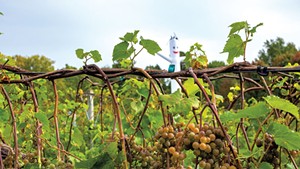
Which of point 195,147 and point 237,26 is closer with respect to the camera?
point 195,147

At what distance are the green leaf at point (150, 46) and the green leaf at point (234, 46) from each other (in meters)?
0.20

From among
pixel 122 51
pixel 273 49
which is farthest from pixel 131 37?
pixel 273 49

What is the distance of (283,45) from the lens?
26922 millimetres

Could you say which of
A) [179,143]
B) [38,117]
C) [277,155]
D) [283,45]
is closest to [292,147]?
[277,155]

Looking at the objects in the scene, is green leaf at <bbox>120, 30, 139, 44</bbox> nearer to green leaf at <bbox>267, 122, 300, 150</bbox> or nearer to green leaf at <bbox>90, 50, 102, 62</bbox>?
green leaf at <bbox>90, 50, 102, 62</bbox>

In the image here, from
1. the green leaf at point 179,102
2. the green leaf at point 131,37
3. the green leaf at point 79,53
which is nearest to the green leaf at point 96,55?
the green leaf at point 79,53

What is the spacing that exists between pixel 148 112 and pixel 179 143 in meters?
0.69

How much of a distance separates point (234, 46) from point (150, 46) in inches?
9.5

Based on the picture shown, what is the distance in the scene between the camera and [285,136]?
3.64 ft

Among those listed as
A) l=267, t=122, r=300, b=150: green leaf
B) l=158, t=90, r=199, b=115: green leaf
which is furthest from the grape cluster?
l=158, t=90, r=199, b=115: green leaf

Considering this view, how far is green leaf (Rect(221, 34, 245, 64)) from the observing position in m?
1.52

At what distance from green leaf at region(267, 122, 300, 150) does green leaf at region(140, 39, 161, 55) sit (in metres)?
0.48

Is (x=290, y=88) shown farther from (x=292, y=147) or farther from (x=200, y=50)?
(x=292, y=147)

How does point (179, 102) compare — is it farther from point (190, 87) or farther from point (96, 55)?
point (96, 55)
